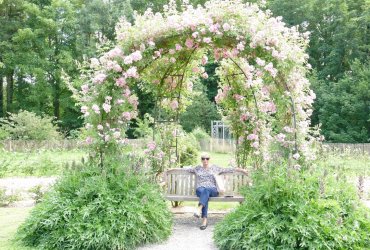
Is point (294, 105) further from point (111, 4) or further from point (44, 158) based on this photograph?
point (111, 4)

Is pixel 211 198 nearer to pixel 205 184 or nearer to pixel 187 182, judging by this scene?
pixel 205 184

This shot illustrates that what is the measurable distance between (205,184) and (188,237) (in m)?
1.04

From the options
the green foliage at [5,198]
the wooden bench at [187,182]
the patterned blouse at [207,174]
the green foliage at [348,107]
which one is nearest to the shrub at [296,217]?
the patterned blouse at [207,174]

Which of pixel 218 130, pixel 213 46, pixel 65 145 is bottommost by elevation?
pixel 65 145

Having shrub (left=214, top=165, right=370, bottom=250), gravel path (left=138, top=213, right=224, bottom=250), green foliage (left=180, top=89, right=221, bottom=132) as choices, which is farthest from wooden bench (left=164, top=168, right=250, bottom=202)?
green foliage (left=180, top=89, right=221, bottom=132)

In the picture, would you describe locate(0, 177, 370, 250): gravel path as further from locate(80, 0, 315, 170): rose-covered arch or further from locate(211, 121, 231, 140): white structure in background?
locate(211, 121, 231, 140): white structure in background

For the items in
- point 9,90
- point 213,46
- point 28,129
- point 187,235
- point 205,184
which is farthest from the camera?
point 9,90

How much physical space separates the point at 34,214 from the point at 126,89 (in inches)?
81.0

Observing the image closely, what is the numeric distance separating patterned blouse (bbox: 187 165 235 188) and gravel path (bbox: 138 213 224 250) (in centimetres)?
61

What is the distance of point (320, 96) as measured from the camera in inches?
1053

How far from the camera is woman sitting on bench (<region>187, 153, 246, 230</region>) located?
6.67 metres

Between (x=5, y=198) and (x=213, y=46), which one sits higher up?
(x=213, y=46)

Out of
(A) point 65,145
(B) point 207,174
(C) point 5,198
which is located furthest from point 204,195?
(A) point 65,145

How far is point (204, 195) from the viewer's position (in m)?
6.69
